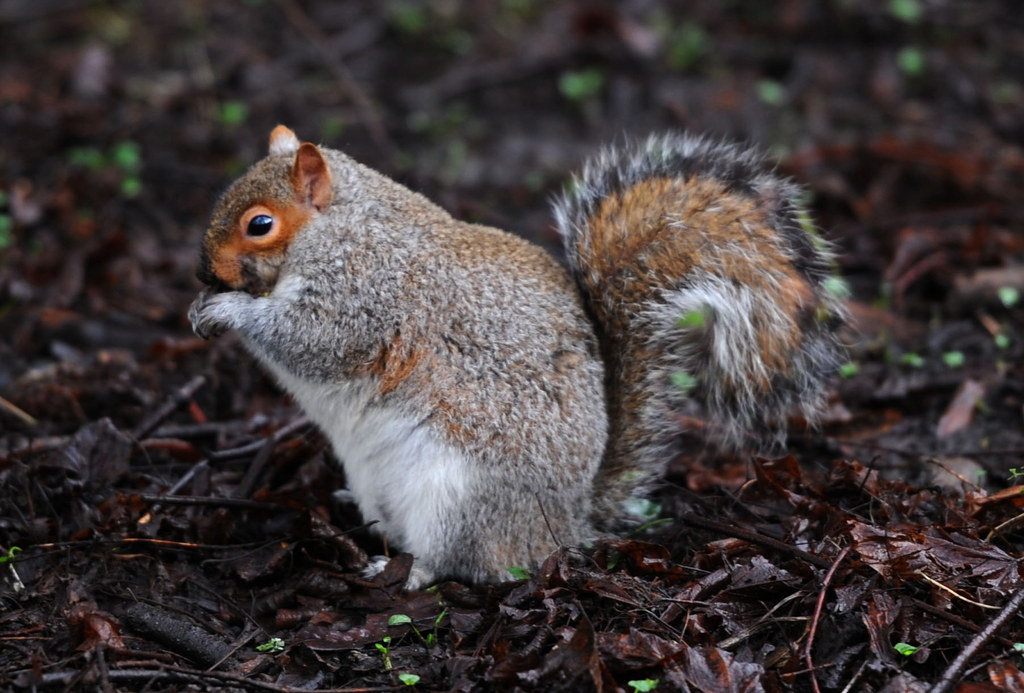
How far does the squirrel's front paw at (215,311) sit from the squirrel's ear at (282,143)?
56 cm

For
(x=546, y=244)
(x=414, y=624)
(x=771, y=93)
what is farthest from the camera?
(x=771, y=93)

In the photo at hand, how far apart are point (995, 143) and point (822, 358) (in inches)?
141

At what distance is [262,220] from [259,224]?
0.02 metres

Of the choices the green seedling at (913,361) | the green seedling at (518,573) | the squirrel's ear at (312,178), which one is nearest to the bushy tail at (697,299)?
the green seedling at (518,573)

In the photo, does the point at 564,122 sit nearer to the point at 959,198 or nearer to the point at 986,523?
the point at 959,198

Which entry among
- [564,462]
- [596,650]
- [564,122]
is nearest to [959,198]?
[564,122]

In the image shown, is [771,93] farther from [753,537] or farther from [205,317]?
[205,317]

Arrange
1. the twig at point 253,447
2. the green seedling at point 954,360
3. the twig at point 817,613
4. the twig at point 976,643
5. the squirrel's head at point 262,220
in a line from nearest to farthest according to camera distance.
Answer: the twig at point 976,643 → the twig at point 817,613 → the squirrel's head at point 262,220 → the twig at point 253,447 → the green seedling at point 954,360

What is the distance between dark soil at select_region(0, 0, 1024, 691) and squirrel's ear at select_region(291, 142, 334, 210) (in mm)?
968

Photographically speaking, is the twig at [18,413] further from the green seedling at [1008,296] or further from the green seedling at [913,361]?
the green seedling at [1008,296]

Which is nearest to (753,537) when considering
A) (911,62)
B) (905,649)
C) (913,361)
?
(905,649)

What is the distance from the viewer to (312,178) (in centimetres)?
337

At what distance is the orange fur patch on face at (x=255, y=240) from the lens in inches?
130

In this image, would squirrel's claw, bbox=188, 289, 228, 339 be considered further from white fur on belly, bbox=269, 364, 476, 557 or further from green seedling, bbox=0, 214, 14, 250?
green seedling, bbox=0, 214, 14, 250
